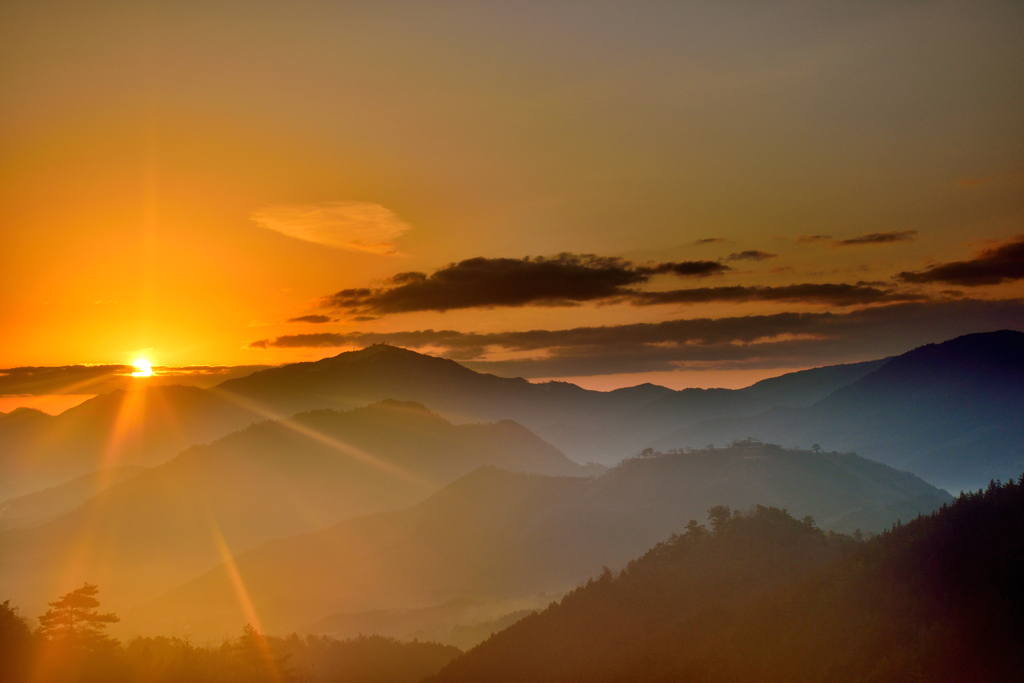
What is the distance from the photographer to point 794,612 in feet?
365

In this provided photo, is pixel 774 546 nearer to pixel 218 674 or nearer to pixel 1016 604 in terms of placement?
pixel 1016 604

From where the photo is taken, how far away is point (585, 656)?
141750 mm

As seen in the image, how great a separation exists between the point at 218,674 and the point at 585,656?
68.9 metres

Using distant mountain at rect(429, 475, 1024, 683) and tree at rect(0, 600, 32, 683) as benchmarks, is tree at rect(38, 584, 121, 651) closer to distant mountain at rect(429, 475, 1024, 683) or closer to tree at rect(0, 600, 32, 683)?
tree at rect(0, 600, 32, 683)

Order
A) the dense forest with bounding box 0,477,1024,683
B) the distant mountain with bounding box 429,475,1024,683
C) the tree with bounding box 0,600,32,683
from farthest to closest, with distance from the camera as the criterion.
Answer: the tree with bounding box 0,600,32,683, the dense forest with bounding box 0,477,1024,683, the distant mountain with bounding box 429,475,1024,683

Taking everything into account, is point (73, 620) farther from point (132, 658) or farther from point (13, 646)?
point (132, 658)

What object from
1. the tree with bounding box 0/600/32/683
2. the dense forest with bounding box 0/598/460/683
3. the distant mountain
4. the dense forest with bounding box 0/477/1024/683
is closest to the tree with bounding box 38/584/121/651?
the dense forest with bounding box 0/598/460/683

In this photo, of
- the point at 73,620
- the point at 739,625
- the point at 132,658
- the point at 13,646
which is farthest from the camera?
the point at 132,658

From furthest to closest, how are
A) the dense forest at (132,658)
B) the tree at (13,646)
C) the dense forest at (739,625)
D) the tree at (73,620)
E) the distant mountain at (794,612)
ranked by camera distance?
the tree at (73,620)
the dense forest at (132,658)
the tree at (13,646)
the dense forest at (739,625)
the distant mountain at (794,612)

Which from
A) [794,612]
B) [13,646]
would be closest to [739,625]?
[794,612]

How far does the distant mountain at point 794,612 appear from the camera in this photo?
87.6 m

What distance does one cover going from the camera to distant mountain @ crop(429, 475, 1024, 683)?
8756 cm

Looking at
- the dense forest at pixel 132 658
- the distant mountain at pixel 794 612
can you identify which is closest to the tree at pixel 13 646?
the dense forest at pixel 132 658

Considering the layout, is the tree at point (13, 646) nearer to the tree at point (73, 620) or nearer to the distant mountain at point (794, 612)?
the tree at point (73, 620)
